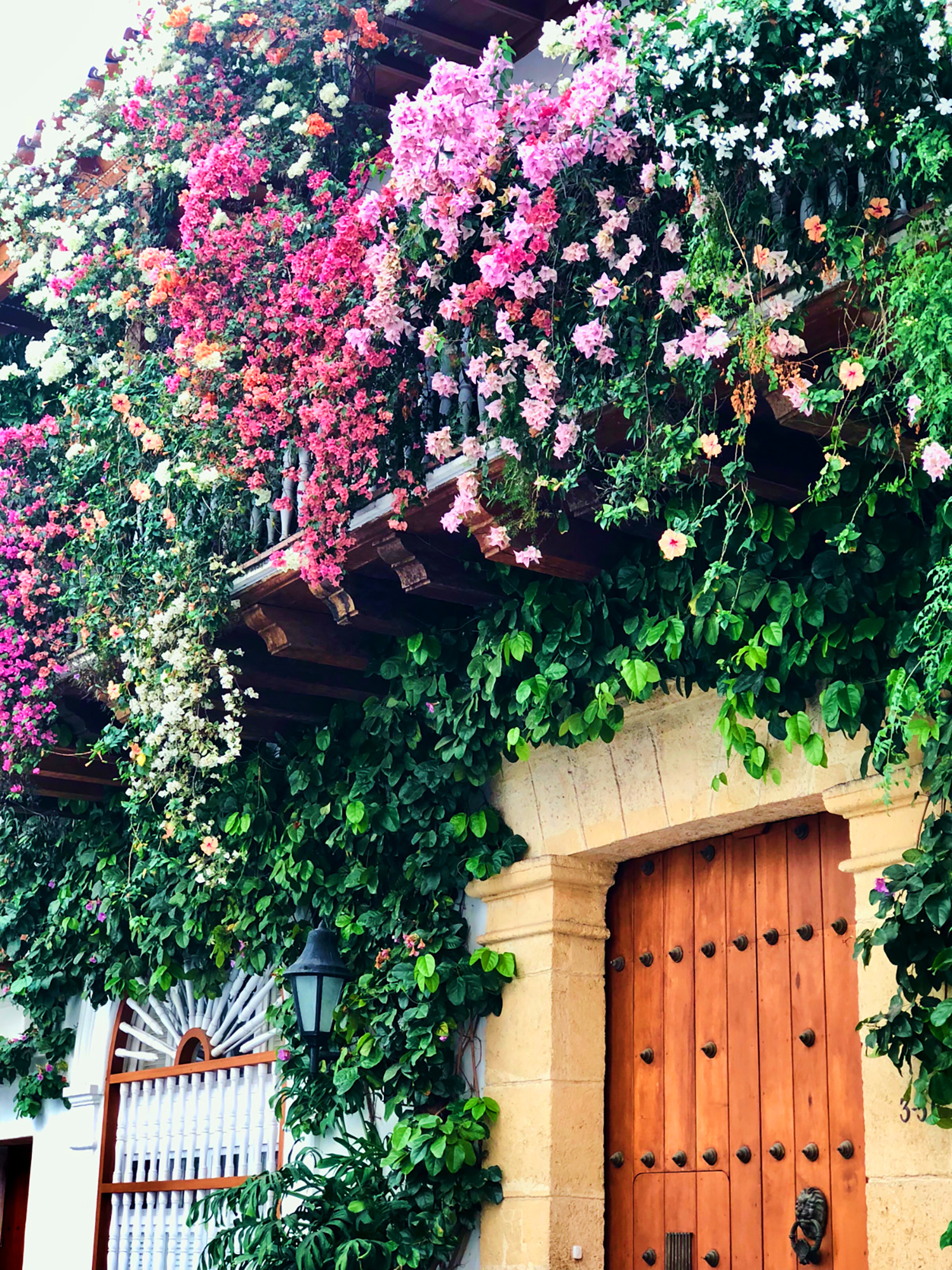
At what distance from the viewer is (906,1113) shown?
3.91 m

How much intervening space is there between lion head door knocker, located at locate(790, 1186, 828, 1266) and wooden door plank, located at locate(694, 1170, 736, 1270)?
271 mm

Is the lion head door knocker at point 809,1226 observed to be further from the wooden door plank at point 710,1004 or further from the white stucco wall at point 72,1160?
the white stucco wall at point 72,1160

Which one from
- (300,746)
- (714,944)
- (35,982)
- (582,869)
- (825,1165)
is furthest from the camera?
(35,982)

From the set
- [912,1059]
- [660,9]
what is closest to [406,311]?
[660,9]

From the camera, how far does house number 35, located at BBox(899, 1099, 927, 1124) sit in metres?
3.86

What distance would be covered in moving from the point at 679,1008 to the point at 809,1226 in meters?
0.89

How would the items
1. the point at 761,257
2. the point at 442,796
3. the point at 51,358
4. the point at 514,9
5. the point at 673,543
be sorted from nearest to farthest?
1. the point at 761,257
2. the point at 673,543
3. the point at 442,796
4. the point at 514,9
5. the point at 51,358

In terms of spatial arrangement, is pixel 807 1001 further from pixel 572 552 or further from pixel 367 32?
pixel 367 32

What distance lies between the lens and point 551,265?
→ 409 cm

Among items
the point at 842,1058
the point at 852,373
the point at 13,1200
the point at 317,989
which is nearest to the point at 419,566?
the point at 317,989

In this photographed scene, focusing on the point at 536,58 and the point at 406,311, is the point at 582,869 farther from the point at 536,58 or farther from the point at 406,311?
the point at 536,58

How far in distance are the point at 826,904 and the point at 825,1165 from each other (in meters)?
0.77

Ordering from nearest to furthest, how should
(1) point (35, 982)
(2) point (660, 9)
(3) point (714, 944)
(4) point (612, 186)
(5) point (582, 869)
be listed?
(2) point (660, 9) < (4) point (612, 186) < (3) point (714, 944) < (5) point (582, 869) < (1) point (35, 982)

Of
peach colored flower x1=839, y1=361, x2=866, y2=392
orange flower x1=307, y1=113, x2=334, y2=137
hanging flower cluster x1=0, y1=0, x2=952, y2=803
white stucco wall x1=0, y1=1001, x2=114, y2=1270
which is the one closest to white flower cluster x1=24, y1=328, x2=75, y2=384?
hanging flower cluster x1=0, y1=0, x2=952, y2=803
